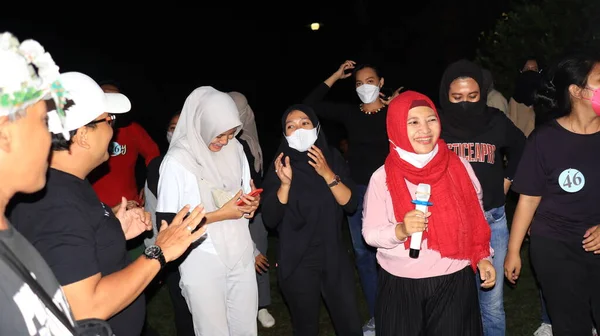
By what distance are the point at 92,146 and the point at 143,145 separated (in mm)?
2860

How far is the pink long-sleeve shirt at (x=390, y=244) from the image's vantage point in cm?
338

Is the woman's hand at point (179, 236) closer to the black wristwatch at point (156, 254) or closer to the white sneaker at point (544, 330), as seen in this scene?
the black wristwatch at point (156, 254)

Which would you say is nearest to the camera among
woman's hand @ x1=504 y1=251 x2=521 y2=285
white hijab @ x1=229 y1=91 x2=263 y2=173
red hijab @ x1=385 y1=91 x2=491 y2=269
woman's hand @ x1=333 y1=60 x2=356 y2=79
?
red hijab @ x1=385 y1=91 x2=491 y2=269

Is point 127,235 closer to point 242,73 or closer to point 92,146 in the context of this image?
point 92,146

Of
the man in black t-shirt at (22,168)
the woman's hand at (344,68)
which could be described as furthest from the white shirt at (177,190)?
the woman's hand at (344,68)

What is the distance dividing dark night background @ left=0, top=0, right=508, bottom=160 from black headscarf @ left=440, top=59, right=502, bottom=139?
12.0m

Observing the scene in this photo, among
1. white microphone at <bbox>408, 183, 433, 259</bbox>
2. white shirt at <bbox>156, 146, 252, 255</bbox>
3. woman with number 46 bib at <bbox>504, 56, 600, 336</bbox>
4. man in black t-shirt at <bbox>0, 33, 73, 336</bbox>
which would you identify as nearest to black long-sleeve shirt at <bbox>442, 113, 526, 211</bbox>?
woman with number 46 bib at <bbox>504, 56, 600, 336</bbox>

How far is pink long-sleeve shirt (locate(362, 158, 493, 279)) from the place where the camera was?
3.38 metres

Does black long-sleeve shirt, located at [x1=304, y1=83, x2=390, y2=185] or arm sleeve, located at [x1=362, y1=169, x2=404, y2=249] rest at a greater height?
black long-sleeve shirt, located at [x1=304, y1=83, x2=390, y2=185]

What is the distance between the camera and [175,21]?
1941cm

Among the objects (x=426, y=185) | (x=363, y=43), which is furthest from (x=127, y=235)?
(x=363, y=43)

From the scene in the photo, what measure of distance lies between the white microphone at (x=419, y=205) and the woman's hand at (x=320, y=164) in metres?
0.97

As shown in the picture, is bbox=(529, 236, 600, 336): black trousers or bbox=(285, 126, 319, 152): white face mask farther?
bbox=(285, 126, 319, 152): white face mask

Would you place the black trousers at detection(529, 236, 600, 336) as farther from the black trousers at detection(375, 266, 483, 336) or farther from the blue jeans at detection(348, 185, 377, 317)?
the blue jeans at detection(348, 185, 377, 317)
